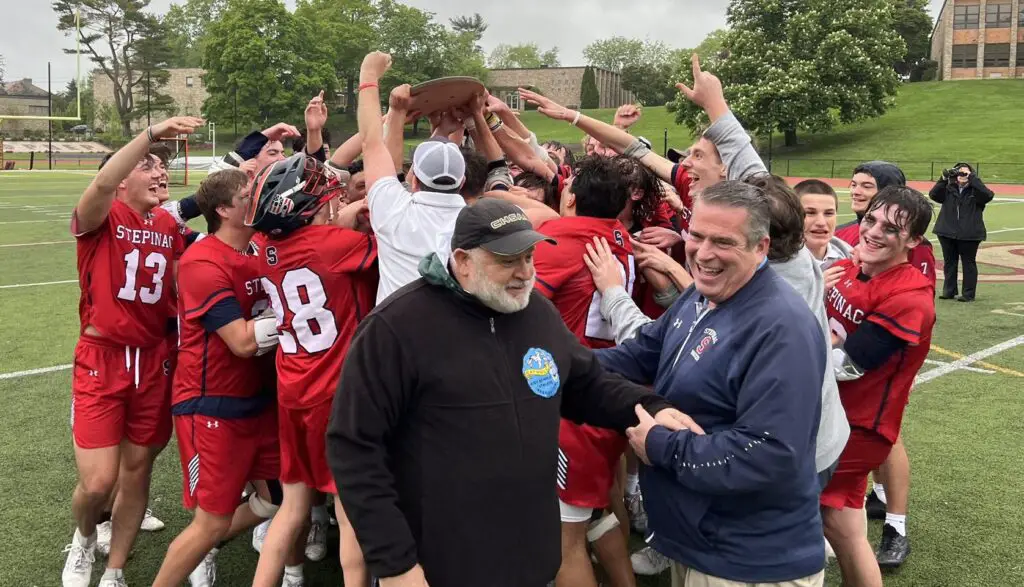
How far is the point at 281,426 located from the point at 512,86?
10000 centimetres

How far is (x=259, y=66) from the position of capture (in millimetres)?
69125

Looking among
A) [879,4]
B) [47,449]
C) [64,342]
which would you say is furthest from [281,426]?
[879,4]

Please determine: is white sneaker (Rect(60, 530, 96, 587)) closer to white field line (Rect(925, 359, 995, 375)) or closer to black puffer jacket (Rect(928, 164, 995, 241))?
white field line (Rect(925, 359, 995, 375))

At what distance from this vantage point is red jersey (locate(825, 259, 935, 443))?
12.0 ft

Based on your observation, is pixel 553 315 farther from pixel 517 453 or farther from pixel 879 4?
pixel 879 4

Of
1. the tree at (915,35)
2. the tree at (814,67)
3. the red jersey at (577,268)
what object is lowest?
the red jersey at (577,268)

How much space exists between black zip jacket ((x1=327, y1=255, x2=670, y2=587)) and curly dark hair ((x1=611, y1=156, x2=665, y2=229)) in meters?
1.41

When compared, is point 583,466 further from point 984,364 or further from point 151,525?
point 984,364

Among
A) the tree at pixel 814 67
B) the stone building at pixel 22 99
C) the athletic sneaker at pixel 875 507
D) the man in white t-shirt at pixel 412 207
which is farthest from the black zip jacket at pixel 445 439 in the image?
the stone building at pixel 22 99

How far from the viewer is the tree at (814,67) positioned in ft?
158

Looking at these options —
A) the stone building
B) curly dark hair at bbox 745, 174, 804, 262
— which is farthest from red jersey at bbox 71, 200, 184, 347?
the stone building

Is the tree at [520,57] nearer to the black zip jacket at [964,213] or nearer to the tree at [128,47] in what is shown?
→ the tree at [128,47]

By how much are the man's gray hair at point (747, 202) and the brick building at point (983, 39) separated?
85.9 meters

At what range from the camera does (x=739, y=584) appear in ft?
8.54
